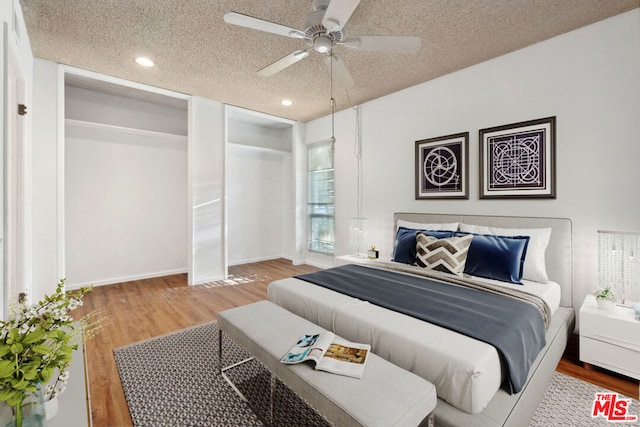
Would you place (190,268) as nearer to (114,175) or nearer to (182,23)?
(114,175)

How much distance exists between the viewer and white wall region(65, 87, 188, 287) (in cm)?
409

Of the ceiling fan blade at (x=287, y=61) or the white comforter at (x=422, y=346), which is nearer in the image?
the white comforter at (x=422, y=346)

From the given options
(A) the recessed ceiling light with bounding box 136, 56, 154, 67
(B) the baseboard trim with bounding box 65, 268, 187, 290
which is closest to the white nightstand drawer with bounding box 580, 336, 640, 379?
(A) the recessed ceiling light with bounding box 136, 56, 154, 67

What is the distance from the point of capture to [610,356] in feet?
6.84

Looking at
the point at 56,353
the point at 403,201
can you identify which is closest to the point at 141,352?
the point at 56,353

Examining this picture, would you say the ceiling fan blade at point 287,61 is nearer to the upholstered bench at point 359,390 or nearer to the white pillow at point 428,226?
the upholstered bench at point 359,390

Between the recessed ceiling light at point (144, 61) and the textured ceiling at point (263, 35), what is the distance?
63 mm

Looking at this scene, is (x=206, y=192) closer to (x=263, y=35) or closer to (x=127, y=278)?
(x=127, y=278)

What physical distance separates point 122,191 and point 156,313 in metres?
2.16

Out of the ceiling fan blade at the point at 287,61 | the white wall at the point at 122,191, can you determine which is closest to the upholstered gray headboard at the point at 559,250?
the ceiling fan blade at the point at 287,61

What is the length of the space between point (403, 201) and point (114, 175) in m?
4.15

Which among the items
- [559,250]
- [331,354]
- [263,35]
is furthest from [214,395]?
[559,250]

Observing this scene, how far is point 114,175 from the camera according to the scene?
436 cm

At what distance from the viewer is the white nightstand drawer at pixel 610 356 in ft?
6.55
